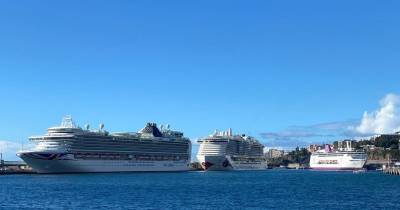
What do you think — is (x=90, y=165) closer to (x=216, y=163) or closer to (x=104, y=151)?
(x=104, y=151)

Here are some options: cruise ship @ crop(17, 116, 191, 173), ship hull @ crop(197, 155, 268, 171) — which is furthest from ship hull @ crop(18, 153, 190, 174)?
ship hull @ crop(197, 155, 268, 171)

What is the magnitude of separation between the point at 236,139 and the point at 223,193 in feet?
400

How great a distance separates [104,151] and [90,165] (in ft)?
19.1

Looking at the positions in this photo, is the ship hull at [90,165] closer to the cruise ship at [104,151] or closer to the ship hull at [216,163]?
the cruise ship at [104,151]

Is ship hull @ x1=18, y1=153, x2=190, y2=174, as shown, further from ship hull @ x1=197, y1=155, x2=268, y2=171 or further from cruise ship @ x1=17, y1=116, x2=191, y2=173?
ship hull @ x1=197, y1=155, x2=268, y2=171

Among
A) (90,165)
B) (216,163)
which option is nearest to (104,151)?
(90,165)

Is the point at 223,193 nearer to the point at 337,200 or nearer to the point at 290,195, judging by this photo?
the point at 290,195

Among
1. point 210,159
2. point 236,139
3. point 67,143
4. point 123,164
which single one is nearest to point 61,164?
point 67,143

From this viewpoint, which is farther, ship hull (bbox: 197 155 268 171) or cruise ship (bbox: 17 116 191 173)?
ship hull (bbox: 197 155 268 171)

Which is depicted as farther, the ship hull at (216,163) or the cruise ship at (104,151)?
the ship hull at (216,163)

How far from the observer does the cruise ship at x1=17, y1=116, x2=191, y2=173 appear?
134625 millimetres

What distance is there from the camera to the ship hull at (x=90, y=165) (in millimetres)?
133500

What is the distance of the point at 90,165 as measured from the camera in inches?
5566

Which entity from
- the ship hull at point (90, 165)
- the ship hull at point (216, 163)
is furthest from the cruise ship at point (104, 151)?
the ship hull at point (216, 163)
